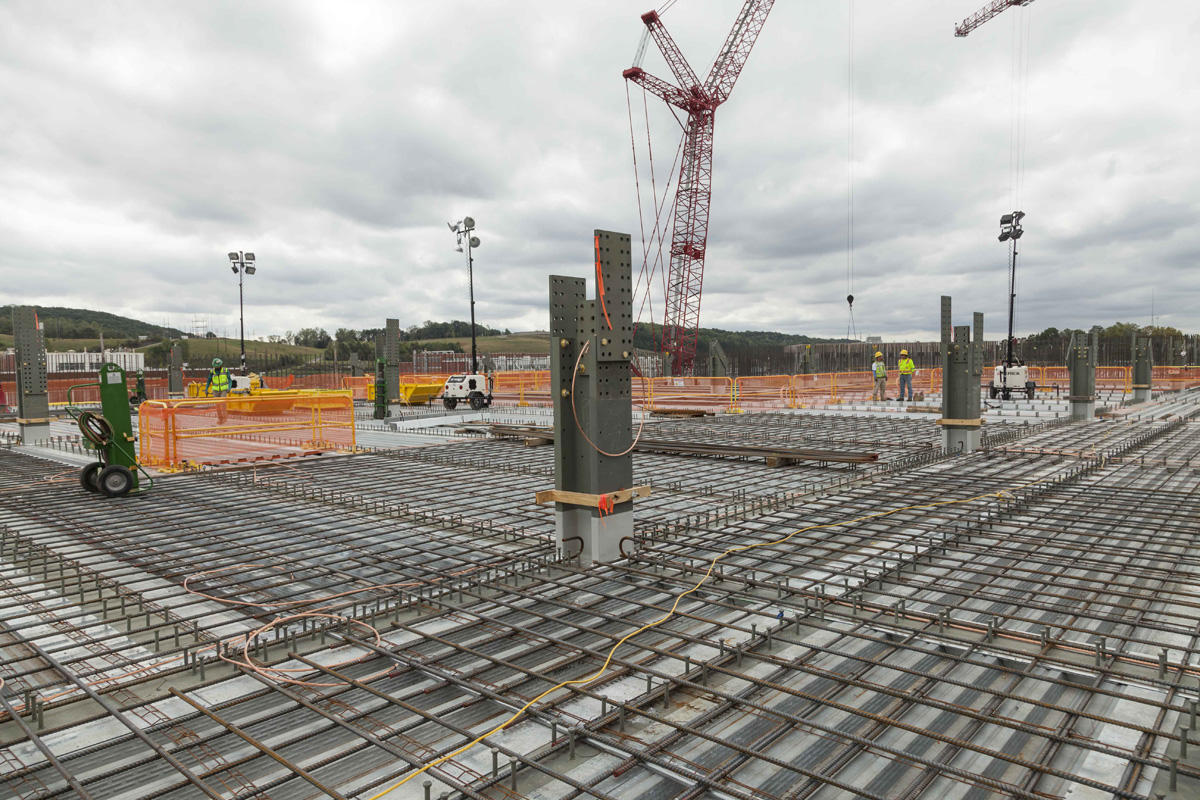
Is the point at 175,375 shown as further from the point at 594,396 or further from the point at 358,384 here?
the point at 594,396

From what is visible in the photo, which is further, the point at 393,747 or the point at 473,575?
the point at 473,575

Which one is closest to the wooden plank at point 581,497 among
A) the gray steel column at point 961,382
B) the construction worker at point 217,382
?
the gray steel column at point 961,382

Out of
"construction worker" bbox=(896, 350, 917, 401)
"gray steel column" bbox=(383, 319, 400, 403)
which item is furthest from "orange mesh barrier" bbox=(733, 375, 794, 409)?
"gray steel column" bbox=(383, 319, 400, 403)

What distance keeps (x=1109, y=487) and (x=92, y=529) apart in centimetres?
1279

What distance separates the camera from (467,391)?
2666 centimetres

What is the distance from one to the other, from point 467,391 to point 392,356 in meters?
3.15

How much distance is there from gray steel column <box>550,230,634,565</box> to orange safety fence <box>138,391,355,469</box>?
906 centimetres

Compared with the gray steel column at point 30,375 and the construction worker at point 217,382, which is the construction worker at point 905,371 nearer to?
the construction worker at point 217,382

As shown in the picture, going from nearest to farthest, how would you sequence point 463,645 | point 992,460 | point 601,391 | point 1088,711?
point 1088,711 < point 463,645 < point 601,391 < point 992,460

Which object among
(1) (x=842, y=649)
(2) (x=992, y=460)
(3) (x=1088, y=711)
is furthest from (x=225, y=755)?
(2) (x=992, y=460)

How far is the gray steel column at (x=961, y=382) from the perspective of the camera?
12672 millimetres

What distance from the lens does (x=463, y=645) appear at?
4.45 meters

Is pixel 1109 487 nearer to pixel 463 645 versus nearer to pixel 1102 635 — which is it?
pixel 1102 635

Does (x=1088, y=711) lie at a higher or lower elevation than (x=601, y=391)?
lower
